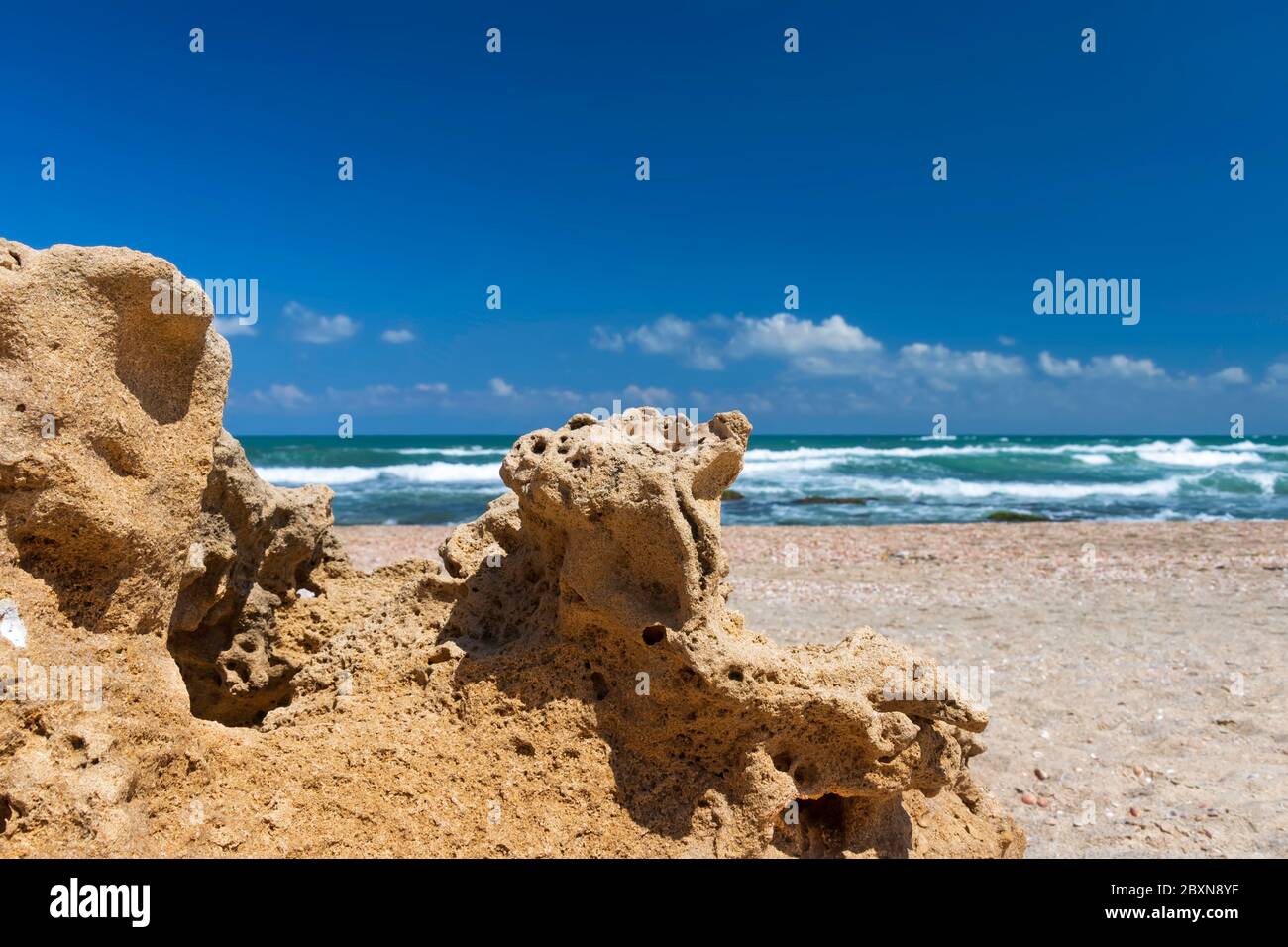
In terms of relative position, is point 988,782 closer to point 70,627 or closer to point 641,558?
point 641,558

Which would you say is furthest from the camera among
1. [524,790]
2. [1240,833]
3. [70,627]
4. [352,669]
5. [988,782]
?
[988,782]

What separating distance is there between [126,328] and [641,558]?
199cm

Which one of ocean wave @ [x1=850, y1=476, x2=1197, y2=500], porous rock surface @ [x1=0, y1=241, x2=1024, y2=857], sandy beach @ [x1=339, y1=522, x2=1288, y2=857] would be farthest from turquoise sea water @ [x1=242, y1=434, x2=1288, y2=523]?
porous rock surface @ [x1=0, y1=241, x2=1024, y2=857]

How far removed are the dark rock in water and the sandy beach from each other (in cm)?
1034

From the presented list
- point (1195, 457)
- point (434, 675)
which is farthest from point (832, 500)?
point (1195, 457)

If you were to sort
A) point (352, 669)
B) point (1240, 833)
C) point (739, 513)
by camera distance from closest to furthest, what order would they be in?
1. point (352, 669)
2. point (1240, 833)
3. point (739, 513)

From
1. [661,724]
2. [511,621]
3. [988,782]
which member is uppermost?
[511,621]

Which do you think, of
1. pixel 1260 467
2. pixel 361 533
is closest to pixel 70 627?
pixel 361 533

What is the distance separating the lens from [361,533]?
1909cm

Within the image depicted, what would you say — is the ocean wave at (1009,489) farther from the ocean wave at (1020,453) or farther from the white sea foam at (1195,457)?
the white sea foam at (1195,457)

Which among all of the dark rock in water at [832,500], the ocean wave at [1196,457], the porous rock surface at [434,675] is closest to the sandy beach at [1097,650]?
the porous rock surface at [434,675]

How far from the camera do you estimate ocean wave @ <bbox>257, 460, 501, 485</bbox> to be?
35094 millimetres

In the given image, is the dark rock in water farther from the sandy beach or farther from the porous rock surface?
the porous rock surface

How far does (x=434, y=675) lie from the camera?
341 cm
